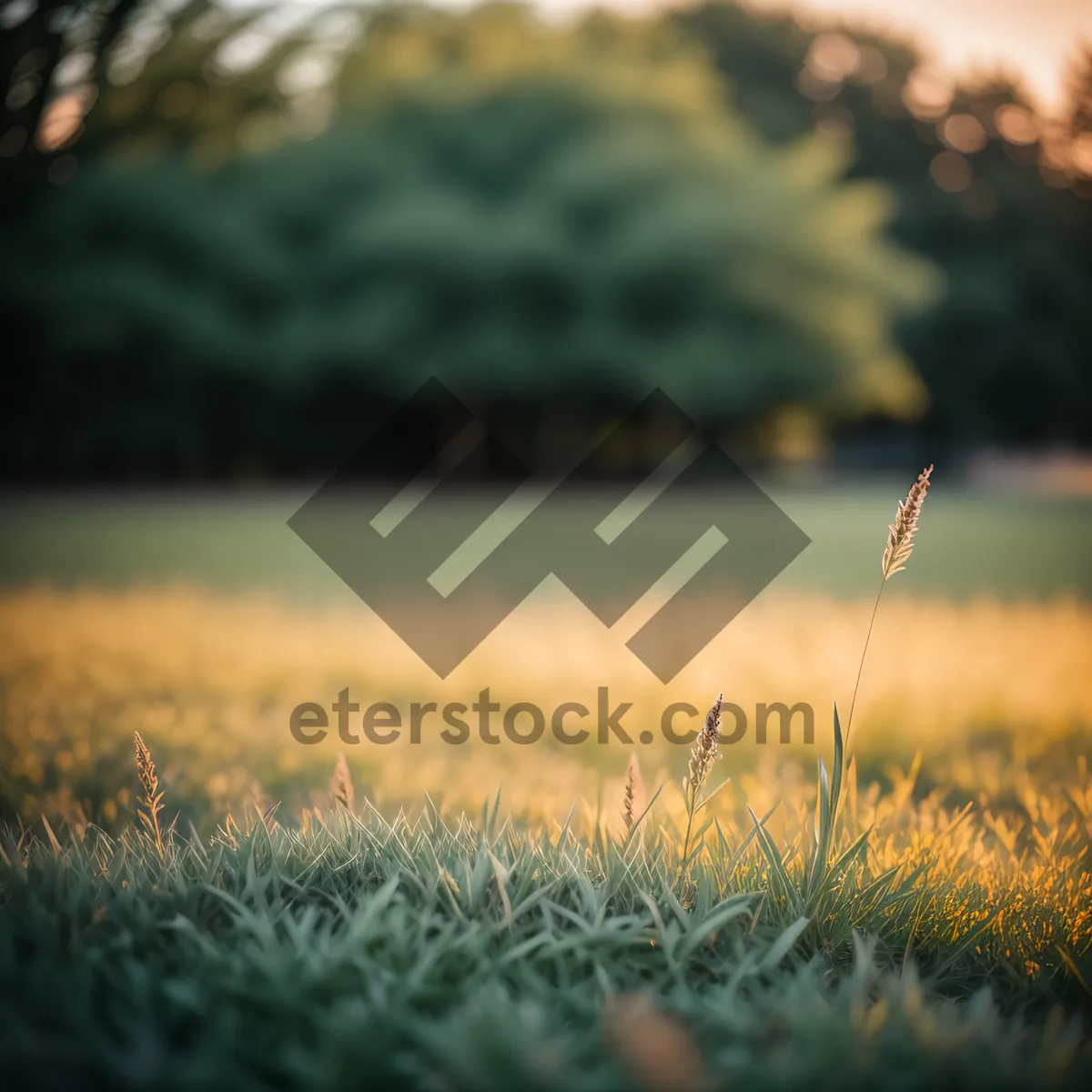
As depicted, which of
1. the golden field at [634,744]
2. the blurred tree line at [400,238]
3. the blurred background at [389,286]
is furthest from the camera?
the blurred tree line at [400,238]

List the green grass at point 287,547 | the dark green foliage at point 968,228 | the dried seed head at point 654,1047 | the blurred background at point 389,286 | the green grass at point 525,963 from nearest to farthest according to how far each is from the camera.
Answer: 1. the dried seed head at point 654,1047
2. the green grass at point 525,963
3. the green grass at point 287,547
4. the blurred background at point 389,286
5. the dark green foliage at point 968,228

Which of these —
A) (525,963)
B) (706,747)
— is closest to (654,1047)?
(525,963)

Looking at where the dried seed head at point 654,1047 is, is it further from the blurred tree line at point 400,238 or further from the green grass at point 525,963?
the blurred tree line at point 400,238

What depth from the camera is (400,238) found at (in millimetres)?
18375

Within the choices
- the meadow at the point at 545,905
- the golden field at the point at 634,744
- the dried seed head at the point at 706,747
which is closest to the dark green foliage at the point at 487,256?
the golden field at the point at 634,744

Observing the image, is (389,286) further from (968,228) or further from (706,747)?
(968,228)

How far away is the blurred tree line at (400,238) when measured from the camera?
18.9m

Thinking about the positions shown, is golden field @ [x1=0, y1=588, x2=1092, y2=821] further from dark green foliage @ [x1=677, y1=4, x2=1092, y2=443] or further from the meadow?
dark green foliage @ [x1=677, y1=4, x2=1092, y2=443]

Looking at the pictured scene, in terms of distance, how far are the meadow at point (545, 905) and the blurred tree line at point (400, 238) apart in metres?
15.9

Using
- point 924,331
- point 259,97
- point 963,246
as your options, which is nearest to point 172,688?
point 259,97

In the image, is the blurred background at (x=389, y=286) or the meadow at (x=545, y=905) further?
the blurred background at (x=389, y=286)

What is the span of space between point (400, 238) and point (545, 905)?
1817 centimetres

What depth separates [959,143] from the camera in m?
35.9

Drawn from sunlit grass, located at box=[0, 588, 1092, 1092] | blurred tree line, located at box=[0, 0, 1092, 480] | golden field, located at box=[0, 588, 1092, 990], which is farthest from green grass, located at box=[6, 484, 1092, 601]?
sunlit grass, located at box=[0, 588, 1092, 1092]
